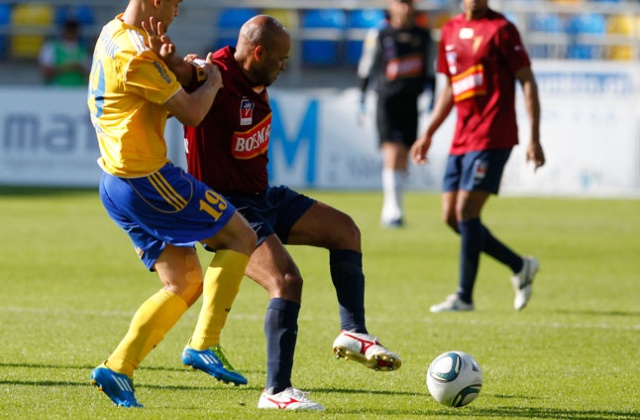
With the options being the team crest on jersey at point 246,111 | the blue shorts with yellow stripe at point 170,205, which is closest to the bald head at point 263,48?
the team crest on jersey at point 246,111

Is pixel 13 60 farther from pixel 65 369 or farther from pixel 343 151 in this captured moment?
pixel 65 369

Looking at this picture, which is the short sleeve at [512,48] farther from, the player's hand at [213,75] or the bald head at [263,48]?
the player's hand at [213,75]

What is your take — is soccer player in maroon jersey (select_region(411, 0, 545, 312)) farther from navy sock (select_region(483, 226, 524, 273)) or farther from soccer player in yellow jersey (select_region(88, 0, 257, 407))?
soccer player in yellow jersey (select_region(88, 0, 257, 407))

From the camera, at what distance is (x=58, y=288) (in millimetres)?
10023

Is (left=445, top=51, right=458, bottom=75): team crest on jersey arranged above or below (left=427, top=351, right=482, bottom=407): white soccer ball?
above

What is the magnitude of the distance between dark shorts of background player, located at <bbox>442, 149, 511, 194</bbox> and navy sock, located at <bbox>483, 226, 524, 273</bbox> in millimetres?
350

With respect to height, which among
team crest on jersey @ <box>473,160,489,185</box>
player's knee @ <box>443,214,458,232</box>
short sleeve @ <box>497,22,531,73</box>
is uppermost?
short sleeve @ <box>497,22,531,73</box>

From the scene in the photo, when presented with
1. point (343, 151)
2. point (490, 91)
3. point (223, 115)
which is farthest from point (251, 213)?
point (343, 151)

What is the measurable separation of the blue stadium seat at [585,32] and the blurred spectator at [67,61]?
813 centimetres

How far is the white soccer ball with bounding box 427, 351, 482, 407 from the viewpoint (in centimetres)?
569

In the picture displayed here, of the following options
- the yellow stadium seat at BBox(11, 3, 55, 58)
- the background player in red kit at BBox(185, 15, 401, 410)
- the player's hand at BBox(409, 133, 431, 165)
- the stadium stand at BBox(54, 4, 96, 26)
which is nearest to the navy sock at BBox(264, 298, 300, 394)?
the background player in red kit at BBox(185, 15, 401, 410)

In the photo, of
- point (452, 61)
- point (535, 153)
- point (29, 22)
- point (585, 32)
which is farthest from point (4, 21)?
point (535, 153)

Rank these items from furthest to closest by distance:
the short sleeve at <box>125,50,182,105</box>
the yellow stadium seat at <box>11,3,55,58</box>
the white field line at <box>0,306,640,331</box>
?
1. the yellow stadium seat at <box>11,3,55,58</box>
2. the white field line at <box>0,306,640,331</box>
3. the short sleeve at <box>125,50,182,105</box>

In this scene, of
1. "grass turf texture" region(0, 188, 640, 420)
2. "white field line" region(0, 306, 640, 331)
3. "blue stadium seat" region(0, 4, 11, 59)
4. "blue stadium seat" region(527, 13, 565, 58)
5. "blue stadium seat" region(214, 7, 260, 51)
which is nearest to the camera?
"grass turf texture" region(0, 188, 640, 420)
